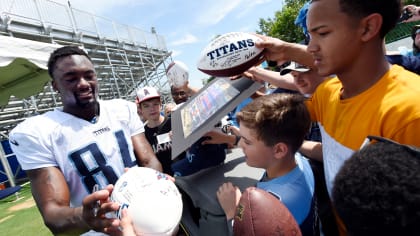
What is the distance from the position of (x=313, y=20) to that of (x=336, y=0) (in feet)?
0.38

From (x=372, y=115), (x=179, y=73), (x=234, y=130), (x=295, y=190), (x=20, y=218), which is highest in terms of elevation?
(x=179, y=73)

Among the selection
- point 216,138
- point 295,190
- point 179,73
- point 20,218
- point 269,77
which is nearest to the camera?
point 295,190

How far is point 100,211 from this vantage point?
124cm

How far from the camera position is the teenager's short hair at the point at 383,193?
66 centimetres

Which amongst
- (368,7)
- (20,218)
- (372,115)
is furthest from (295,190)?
(20,218)

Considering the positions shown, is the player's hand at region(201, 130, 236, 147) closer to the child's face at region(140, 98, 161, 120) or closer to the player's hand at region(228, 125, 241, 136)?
the player's hand at region(228, 125, 241, 136)

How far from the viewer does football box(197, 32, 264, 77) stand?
1.71m

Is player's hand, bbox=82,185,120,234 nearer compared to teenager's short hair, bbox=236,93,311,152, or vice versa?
player's hand, bbox=82,185,120,234

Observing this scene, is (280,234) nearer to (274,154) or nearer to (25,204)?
(274,154)

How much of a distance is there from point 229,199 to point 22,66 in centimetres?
512

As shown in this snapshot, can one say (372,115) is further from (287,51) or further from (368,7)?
(287,51)

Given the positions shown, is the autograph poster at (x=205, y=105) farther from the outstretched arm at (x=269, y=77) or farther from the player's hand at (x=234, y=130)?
the player's hand at (x=234, y=130)

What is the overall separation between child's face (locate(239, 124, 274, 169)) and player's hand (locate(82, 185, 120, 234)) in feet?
2.47

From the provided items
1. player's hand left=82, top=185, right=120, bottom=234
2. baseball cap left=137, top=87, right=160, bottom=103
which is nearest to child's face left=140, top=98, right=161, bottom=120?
baseball cap left=137, top=87, right=160, bottom=103
